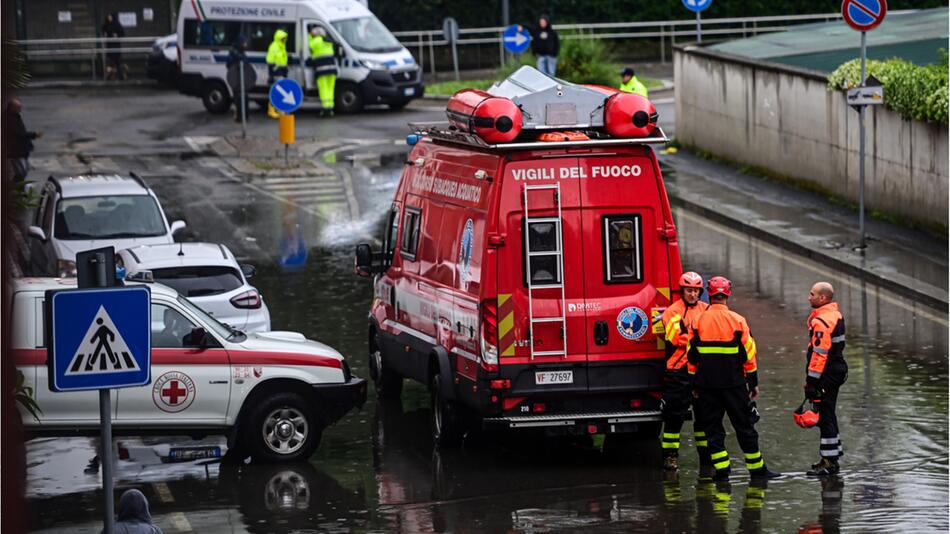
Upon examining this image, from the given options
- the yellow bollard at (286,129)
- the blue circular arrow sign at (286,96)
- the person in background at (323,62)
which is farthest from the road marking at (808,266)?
the person in background at (323,62)

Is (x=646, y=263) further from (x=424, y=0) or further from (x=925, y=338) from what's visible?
(x=424, y=0)

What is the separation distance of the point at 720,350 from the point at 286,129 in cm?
2138

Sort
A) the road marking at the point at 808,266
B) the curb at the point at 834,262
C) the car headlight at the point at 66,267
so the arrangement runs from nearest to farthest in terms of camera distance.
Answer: the road marking at the point at 808,266
the car headlight at the point at 66,267
the curb at the point at 834,262

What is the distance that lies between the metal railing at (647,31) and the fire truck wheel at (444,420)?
114 feet

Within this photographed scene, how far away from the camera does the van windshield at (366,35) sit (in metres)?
39.2

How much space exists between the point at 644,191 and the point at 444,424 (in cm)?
261

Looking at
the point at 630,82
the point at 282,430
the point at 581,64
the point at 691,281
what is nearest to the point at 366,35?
the point at 581,64

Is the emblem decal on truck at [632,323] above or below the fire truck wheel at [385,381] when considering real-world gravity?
above

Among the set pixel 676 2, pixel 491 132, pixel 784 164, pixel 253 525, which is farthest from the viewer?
pixel 676 2

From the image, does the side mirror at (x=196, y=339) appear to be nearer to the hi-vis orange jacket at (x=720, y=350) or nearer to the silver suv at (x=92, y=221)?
the hi-vis orange jacket at (x=720, y=350)

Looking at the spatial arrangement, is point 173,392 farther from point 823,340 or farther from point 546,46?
point 546,46

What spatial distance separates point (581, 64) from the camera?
39.6 metres

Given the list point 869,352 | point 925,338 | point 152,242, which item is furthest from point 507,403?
point 152,242

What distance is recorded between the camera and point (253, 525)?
12.1m
